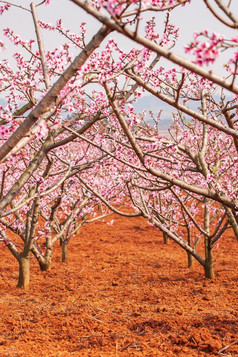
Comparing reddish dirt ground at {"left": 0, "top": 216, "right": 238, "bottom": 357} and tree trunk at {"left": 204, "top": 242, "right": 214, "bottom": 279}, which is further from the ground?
tree trunk at {"left": 204, "top": 242, "right": 214, "bottom": 279}

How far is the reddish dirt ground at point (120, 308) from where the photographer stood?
442cm

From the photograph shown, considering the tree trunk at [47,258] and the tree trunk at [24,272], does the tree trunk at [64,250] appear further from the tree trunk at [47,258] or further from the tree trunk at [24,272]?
the tree trunk at [24,272]

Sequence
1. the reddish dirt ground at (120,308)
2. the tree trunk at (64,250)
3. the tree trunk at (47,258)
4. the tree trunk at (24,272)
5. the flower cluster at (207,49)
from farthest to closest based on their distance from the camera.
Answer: the tree trunk at (64,250) → the tree trunk at (47,258) → the tree trunk at (24,272) → the reddish dirt ground at (120,308) → the flower cluster at (207,49)

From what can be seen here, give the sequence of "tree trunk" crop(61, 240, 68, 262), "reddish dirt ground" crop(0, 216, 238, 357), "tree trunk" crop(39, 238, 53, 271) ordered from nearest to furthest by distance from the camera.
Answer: "reddish dirt ground" crop(0, 216, 238, 357), "tree trunk" crop(39, 238, 53, 271), "tree trunk" crop(61, 240, 68, 262)

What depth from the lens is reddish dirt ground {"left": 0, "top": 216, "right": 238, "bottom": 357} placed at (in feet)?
14.5

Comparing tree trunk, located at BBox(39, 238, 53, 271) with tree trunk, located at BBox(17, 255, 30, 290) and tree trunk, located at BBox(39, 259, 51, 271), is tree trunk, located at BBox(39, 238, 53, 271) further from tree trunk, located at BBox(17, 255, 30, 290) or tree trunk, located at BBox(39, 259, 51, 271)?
tree trunk, located at BBox(17, 255, 30, 290)

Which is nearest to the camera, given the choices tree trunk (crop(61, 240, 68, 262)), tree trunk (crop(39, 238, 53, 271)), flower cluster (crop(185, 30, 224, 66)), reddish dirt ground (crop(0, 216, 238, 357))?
flower cluster (crop(185, 30, 224, 66))

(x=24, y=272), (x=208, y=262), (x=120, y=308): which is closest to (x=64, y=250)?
(x=24, y=272)

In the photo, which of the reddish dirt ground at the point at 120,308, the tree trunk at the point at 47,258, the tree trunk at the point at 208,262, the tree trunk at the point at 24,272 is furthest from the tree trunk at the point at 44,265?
the tree trunk at the point at 208,262

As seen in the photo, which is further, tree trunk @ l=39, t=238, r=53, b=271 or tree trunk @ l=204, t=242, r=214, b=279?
tree trunk @ l=39, t=238, r=53, b=271

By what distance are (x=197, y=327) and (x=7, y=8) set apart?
5.51m

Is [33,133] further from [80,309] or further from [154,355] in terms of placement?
[80,309]

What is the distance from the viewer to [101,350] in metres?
4.33

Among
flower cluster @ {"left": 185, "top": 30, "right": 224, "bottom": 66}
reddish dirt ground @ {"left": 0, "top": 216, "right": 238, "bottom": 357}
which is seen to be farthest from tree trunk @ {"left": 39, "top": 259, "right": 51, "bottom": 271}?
flower cluster @ {"left": 185, "top": 30, "right": 224, "bottom": 66}
